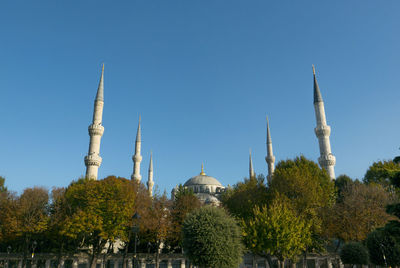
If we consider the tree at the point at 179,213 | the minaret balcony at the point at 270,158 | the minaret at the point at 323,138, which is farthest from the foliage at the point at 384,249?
the minaret balcony at the point at 270,158

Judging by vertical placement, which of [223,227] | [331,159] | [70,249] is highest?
[331,159]

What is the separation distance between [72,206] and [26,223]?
520 centimetres

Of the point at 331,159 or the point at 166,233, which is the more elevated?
the point at 331,159

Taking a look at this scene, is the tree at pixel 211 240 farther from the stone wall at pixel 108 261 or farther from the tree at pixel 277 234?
the stone wall at pixel 108 261

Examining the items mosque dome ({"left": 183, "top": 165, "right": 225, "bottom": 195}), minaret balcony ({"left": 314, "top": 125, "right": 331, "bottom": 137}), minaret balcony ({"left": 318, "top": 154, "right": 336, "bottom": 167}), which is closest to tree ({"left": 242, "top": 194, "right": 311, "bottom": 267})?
minaret balcony ({"left": 318, "top": 154, "right": 336, "bottom": 167})

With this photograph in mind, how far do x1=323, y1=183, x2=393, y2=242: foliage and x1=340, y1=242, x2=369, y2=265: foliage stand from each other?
13.5 feet

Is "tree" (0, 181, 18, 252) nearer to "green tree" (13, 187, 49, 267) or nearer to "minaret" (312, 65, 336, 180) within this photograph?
"green tree" (13, 187, 49, 267)

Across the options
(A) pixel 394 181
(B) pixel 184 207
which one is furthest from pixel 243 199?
(A) pixel 394 181

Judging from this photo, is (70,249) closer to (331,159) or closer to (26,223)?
(26,223)

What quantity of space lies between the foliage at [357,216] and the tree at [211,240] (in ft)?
54.7

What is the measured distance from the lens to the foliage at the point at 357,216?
1308 inches

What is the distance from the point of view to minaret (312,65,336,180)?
53625 millimetres

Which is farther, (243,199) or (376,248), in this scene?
(243,199)

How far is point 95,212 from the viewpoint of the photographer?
3534cm
